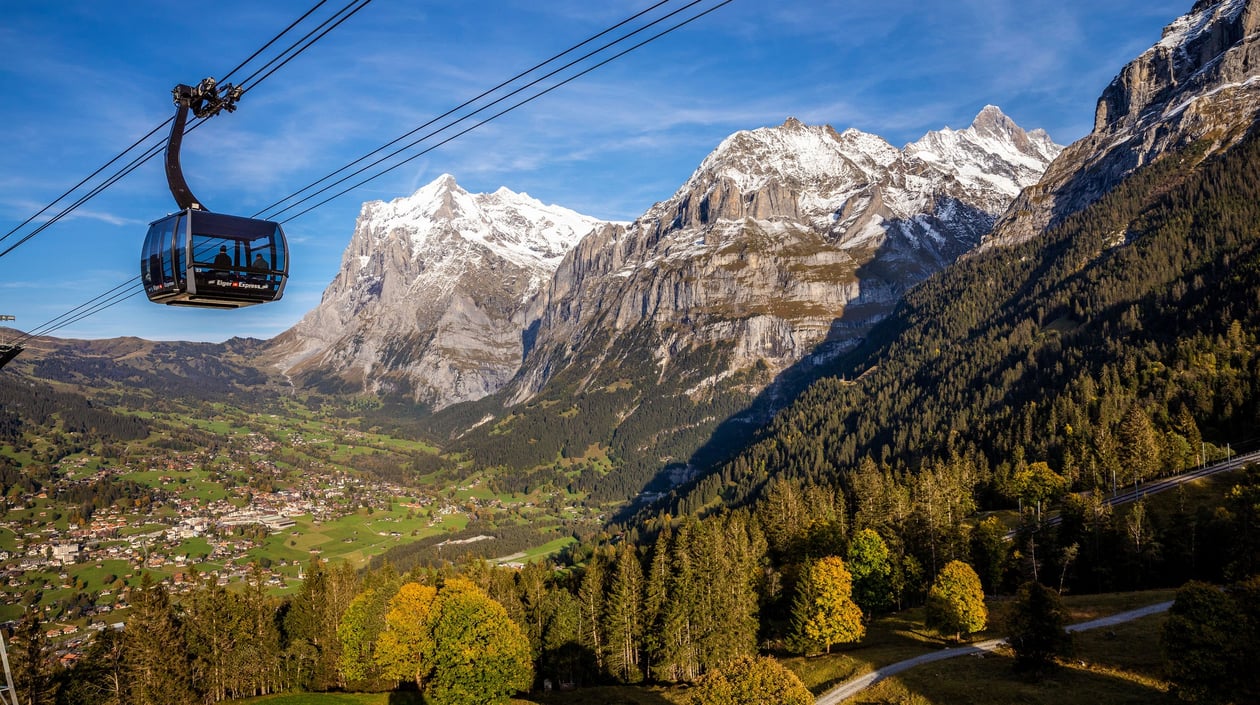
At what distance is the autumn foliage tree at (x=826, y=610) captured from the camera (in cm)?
6681

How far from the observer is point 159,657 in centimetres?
6025

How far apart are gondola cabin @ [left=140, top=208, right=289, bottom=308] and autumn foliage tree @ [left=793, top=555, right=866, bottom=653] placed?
58997mm

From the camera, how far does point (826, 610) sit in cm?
6800

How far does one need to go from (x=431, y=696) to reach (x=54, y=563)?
166m

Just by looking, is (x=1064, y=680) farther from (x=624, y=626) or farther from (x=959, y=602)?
(x=624, y=626)

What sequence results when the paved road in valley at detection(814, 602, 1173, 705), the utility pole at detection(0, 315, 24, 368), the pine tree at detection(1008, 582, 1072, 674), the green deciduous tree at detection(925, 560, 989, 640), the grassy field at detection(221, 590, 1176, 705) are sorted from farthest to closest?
1. the green deciduous tree at detection(925, 560, 989, 640)
2. the paved road in valley at detection(814, 602, 1173, 705)
3. the pine tree at detection(1008, 582, 1072, 674)
4. the grassy field at detection(221, 590, 1176, 705)
5. the utility pole at detection(0, 315, 24, 368)

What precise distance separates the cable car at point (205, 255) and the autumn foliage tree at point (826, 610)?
193 feet

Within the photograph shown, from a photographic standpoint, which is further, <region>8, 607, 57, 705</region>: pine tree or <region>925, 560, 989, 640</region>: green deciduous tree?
<region>925, 560, 989, 640</region>: green deciduous tree

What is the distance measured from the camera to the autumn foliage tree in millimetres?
66812

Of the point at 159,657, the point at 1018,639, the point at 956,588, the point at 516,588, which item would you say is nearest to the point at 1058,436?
the point at 956,588

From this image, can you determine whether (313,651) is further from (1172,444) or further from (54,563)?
(54,563)

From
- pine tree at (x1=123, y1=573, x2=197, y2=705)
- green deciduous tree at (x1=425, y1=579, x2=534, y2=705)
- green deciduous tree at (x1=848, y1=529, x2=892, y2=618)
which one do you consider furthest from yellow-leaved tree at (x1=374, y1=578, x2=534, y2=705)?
green deciduous tree at (x1=848, y1=529, x2=892, y2=618)

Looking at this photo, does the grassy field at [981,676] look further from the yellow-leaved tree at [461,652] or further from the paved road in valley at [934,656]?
the yellow-leaved tree at [461,652]

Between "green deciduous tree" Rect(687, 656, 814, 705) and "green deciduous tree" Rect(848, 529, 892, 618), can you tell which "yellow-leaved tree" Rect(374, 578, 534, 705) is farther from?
"green deciduous tree" Rect(848, 529, 892, 618)
